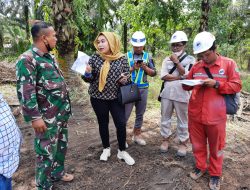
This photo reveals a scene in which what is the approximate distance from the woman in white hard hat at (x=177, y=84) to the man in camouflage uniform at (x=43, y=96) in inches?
64.3

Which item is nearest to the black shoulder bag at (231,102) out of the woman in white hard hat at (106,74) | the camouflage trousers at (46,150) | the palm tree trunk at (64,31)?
the woman in white hard hat at (106,74)

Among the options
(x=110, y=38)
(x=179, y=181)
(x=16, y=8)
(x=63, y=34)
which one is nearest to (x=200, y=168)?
(x=179, y=181)

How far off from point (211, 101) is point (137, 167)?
147cm

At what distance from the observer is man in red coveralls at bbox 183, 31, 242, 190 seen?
Result: 304 centimetres

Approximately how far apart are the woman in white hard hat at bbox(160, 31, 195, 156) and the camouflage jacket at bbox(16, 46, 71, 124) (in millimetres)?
1629

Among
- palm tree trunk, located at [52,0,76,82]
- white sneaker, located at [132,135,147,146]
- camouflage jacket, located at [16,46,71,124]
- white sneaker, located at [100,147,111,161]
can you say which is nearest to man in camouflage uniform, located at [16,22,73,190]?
camouflage jacket, located at [16,46,71,124]

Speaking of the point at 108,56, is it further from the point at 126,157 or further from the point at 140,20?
the point at 140,20

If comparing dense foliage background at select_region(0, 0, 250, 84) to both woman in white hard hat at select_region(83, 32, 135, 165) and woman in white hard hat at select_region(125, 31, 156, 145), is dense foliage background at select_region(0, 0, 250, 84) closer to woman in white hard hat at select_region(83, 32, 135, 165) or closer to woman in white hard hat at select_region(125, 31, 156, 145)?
woman in white hard hat at select_region(83, 32, 135, 165)

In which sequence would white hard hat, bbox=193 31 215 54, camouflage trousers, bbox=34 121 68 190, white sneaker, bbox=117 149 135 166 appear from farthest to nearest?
white sneaker, bbox=117 149 135 166 → white hard hat, bbox=193 31 215 54 → camouflage trousers, bbox=34 121 68 190

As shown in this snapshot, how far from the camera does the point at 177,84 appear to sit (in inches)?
153

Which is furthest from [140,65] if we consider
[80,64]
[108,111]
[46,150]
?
[46,150]

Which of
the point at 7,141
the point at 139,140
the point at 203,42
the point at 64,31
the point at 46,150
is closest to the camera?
the point at 7,141

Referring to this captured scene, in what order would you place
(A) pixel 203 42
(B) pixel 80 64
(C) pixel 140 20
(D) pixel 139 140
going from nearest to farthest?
(A) pixel 203 42, (B) pixel 80 64, (D) pixel 139 140, (C) pixel 140 20

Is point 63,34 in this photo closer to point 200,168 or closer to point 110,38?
point 110,38
